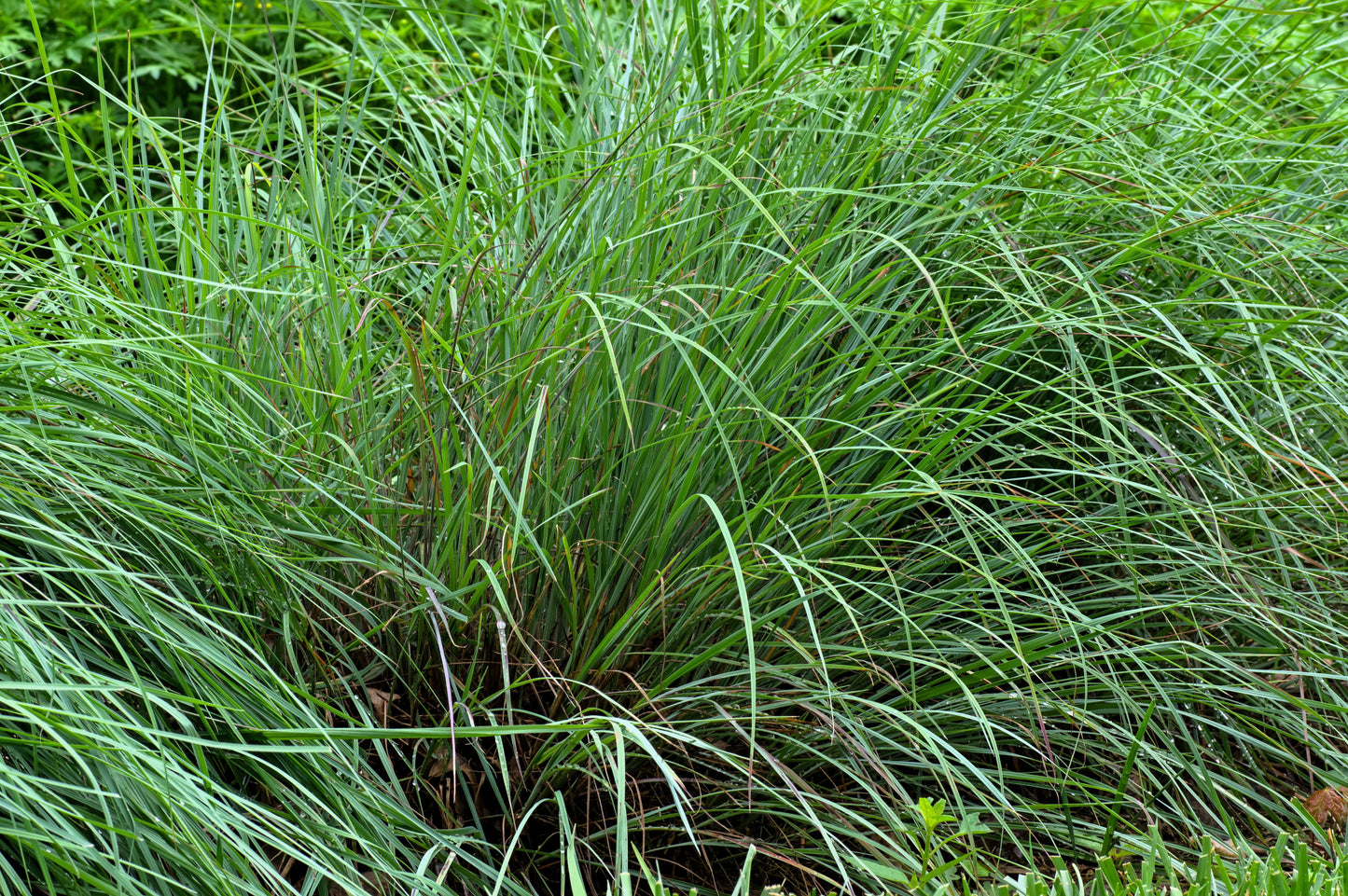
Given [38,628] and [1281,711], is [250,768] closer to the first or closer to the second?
[38,628]

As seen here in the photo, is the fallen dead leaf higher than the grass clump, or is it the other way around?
the grass clump

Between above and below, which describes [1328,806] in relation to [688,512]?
below

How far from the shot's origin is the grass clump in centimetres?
187

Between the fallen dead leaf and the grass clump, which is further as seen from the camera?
the fallen dead leaf

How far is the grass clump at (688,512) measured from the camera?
1.87 metres

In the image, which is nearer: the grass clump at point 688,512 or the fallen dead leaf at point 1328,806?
the grass clump at point 688,512

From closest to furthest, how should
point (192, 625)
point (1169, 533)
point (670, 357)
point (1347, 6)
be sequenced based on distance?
1. point (192, 625)
2. point (670, 357)
3. point (1169, 533)
4. point (1347, 6)

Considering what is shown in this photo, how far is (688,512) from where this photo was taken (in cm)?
230

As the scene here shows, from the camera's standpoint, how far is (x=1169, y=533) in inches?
99.3

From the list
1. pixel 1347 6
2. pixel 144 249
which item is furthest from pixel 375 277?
pixel 1347 6

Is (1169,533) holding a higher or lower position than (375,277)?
lower

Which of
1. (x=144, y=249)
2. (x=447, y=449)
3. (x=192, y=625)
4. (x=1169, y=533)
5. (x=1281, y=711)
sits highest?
(x=144, y=249)

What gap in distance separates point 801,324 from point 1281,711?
1.18 meters

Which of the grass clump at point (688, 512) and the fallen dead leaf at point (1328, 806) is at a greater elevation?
the grass clump at point (688, 512)
